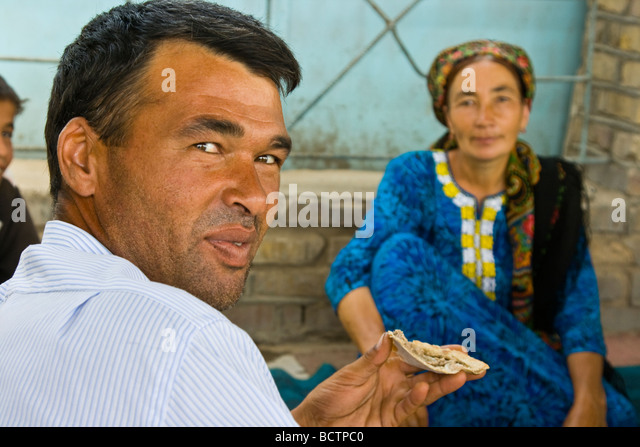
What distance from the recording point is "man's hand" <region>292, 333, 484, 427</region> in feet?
4.50

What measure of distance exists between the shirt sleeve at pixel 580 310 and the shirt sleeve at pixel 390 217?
1.80 feet

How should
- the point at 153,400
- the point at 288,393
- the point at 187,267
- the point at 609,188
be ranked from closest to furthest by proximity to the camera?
the point at 153,400 < the point at 187,267 < the point at 288,393 < the point at 609,188

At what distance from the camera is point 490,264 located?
2615 mm

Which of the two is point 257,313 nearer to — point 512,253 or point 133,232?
point 512,253

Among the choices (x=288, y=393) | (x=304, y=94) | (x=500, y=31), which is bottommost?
(x=288, y=393)

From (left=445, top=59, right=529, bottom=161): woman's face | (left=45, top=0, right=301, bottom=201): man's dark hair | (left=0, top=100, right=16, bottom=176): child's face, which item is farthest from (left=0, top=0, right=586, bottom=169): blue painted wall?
(left=45, top=0, right=301, bottom=201): man's dark hair

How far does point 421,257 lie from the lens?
2.48 meters

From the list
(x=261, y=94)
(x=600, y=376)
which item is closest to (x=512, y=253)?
(x=600, y=376)

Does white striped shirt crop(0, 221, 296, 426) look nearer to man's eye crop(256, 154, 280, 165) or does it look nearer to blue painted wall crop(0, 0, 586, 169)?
man's eye crop(256, 154, 280, 165)

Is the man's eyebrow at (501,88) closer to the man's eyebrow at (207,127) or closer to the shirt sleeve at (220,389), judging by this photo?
the man's eyebrow at (207,127)

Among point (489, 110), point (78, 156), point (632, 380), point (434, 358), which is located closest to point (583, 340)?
point (489, 110)

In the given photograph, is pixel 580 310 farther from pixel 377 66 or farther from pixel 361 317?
pixel 377 66

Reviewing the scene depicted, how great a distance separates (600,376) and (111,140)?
6.19 ft

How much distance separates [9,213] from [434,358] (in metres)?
1.80
